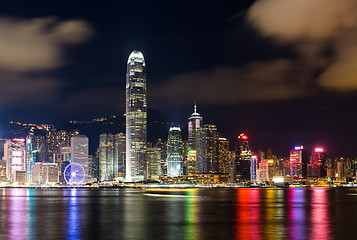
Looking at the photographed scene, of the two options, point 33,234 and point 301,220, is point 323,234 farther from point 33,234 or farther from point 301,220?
point 33,234

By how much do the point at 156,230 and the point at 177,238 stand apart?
7.01 metres

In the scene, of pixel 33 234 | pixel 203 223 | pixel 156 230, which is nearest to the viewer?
pixel 33 234

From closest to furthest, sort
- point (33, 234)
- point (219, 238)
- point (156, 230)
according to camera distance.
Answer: point (219, 238)
point (33, 234)
point (156, 230)

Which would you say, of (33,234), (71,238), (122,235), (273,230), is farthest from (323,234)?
(33,234)

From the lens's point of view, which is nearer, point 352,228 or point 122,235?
point 122,235

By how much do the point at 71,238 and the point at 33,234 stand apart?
5.37m

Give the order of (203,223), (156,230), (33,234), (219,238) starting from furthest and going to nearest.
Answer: (203,223), (156,230), (33,234), (219,238)

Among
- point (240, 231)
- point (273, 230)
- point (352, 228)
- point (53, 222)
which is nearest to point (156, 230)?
point (240, 231)

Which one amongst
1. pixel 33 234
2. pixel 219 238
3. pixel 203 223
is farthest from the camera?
pixel 203 223

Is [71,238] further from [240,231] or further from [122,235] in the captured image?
[240,231]

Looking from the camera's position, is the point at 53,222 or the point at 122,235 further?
the point at 53,222

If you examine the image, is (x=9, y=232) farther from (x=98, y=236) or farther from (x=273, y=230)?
(x=273, y=230)

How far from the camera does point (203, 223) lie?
5719 centimetres

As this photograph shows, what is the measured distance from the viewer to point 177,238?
43406 millimetres
